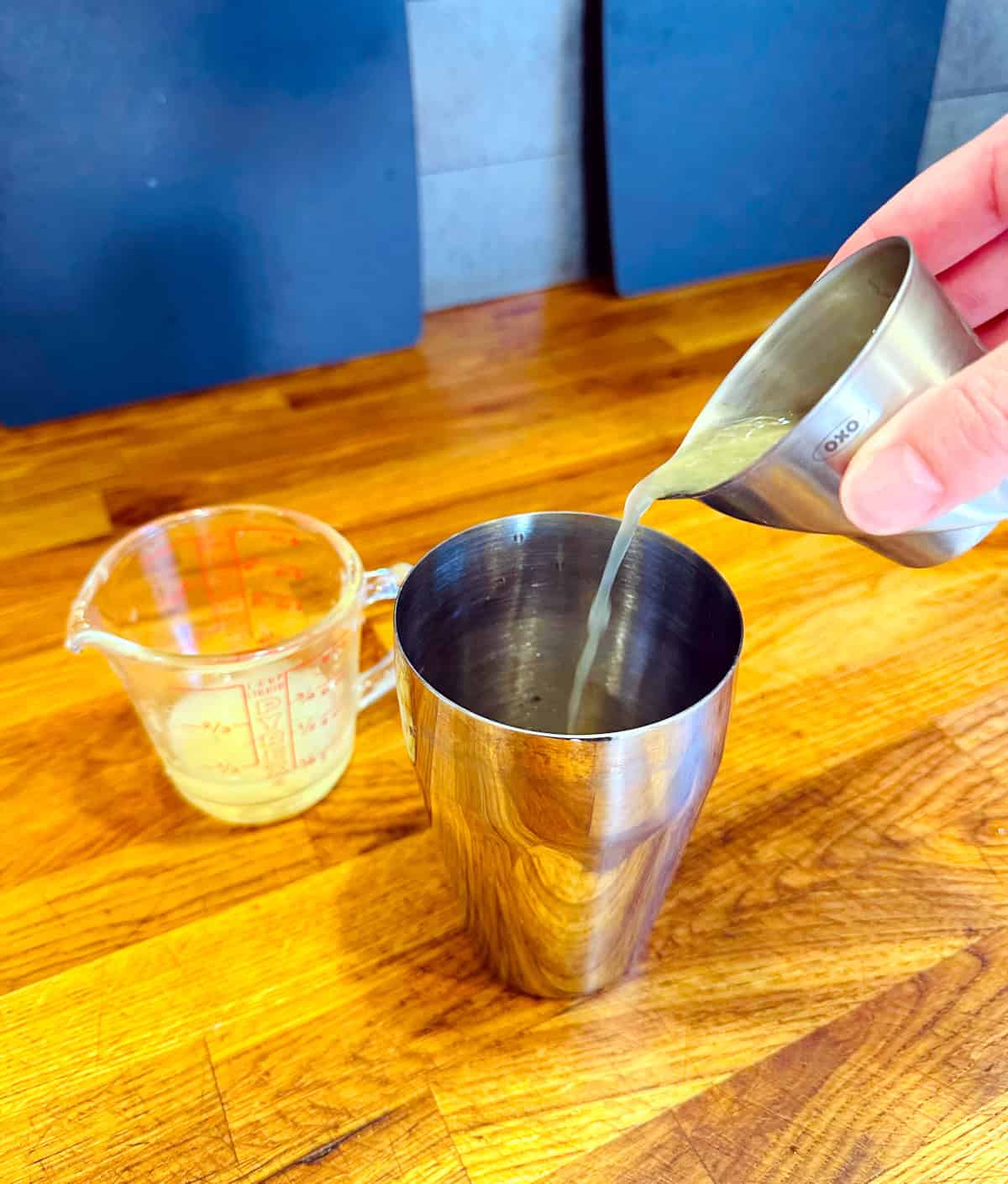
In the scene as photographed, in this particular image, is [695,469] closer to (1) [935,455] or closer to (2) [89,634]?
(1) [935,455]

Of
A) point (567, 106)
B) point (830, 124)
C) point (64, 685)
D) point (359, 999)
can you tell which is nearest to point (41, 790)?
point (64, 685)

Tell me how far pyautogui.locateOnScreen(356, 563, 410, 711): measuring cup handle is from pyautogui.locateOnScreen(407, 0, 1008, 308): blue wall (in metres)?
0.63

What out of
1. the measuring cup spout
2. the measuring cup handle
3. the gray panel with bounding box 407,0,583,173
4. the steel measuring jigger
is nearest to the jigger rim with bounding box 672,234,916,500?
the steel measuring jigger

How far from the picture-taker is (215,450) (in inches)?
39.8

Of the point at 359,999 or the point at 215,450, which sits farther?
the point at 215,450

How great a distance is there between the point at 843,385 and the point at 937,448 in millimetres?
46

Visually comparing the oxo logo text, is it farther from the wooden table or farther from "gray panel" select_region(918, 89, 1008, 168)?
"gray panel" select_region(918, 89, 1008, 168)

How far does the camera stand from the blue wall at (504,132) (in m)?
1.10

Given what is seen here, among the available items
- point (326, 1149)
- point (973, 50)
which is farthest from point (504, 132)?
point (326, 1149)

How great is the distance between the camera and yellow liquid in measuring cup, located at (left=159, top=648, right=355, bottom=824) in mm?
635

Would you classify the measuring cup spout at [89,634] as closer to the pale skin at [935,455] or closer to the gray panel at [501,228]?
the pale skin at [935,455]

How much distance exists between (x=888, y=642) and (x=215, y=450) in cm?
61

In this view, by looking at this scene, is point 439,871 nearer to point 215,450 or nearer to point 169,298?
point 215,450

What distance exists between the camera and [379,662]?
76cm
